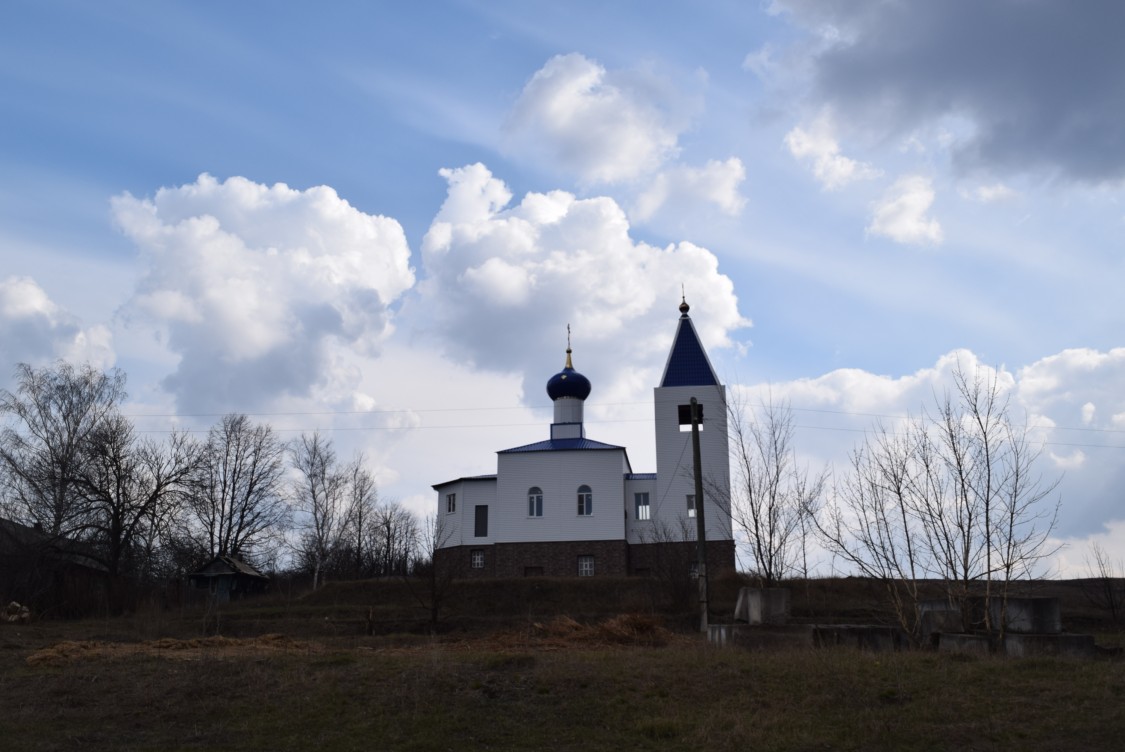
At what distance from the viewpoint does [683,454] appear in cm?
3712

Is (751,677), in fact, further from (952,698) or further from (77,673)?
(77,673)

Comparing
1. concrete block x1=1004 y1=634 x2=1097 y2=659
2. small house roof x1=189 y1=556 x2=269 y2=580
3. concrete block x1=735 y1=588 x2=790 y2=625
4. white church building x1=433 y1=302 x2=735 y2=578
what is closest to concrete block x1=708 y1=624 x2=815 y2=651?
concrete block x1=735 y1=588 x2=790 y2=625

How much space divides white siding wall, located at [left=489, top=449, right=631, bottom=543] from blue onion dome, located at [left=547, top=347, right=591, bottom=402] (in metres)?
3.75

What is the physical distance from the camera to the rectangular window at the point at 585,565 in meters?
36.9

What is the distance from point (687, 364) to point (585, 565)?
8852mm

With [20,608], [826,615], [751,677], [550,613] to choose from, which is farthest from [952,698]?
[20,608]

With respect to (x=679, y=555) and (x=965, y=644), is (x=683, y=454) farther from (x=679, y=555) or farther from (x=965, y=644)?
(x=965, y=644)

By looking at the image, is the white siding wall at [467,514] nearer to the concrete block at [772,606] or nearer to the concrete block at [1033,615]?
the concrete block at [772,606]

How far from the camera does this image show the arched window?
37809 mm

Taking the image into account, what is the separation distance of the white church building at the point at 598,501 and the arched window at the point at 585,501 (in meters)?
0.04

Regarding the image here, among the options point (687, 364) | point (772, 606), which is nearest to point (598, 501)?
point (687, 364)

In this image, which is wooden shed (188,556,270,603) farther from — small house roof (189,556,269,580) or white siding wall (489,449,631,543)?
white siding wall (489,449,631,543)

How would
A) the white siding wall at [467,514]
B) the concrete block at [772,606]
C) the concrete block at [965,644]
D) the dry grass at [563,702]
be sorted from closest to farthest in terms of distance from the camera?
1. the dry grass at [563,702]
2. the concrete block at [965,644]
3. the concrete block at [772,606]
4. the white siding wall at [467,514]

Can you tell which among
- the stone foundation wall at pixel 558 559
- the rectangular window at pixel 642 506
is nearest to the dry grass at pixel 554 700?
the stone foundation wall at pixel 558 559
